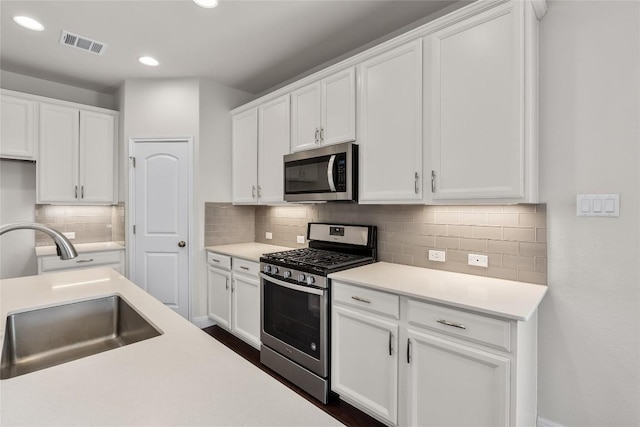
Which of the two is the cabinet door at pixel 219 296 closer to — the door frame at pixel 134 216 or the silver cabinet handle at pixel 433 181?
the door frame at pixel 134 216

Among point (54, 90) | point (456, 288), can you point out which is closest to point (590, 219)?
point (456, 288)

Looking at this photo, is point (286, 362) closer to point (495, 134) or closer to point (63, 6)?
point (495, 134)

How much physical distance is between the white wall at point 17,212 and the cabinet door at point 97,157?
52cm

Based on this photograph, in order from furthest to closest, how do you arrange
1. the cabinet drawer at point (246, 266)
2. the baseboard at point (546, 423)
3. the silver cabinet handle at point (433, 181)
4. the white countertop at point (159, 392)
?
the cabinet drawer at point (246, 266)
the silver cabinet handle at point (433, 181)
the baseboard at point (546, 423)
the white countertop at point (159, 392)

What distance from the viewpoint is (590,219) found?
1702 mm

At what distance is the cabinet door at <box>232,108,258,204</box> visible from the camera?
10.9 ft

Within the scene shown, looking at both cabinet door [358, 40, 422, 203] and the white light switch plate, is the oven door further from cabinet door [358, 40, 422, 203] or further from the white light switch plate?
the white light switch plate

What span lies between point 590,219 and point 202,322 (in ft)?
11.4

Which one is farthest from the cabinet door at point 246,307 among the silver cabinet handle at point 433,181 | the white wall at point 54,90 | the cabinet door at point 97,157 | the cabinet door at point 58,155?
the white wall at point 54,90

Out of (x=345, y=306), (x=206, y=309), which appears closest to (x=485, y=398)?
(x=345, y=306)

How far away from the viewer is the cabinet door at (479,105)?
166 centimetres

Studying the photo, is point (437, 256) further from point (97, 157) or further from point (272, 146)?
point (97, 157)

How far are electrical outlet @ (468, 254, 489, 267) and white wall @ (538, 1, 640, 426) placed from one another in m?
0.34

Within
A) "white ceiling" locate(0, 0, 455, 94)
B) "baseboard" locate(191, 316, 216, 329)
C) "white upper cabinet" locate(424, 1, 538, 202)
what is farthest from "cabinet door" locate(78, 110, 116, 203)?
"white upper cabinet" locate(424, 1, 538, 202)
